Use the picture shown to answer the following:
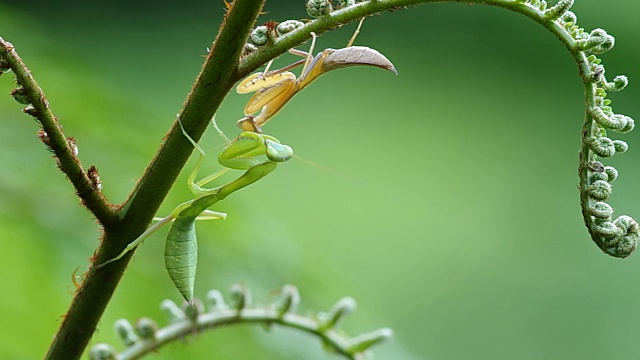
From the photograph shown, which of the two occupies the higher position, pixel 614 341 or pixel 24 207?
pixel 24 207

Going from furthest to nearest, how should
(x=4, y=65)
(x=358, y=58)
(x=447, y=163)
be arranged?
(x=447, y=163)
(x=358, y=58)
(x=4, y=65)

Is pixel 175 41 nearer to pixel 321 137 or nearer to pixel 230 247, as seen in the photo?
pixel 321 137

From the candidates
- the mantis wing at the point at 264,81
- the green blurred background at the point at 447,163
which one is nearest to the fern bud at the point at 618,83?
the mantis wing at the point at 264,81

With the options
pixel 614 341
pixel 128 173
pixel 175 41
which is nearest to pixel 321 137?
pixel 175 41

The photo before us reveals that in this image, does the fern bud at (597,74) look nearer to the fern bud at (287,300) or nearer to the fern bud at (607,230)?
the fern bud at (607,230)

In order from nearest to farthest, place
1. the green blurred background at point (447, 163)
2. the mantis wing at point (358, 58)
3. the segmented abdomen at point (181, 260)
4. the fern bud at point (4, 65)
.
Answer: the fern bud at point (4, 65) < the mantis wing at point (358, 58) < the segmented abdomen at point (181, 260) < the green blurred background at point (447, 163)

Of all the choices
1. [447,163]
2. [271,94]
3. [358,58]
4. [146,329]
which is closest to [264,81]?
[271,94]

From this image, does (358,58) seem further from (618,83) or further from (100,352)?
(100,352)
